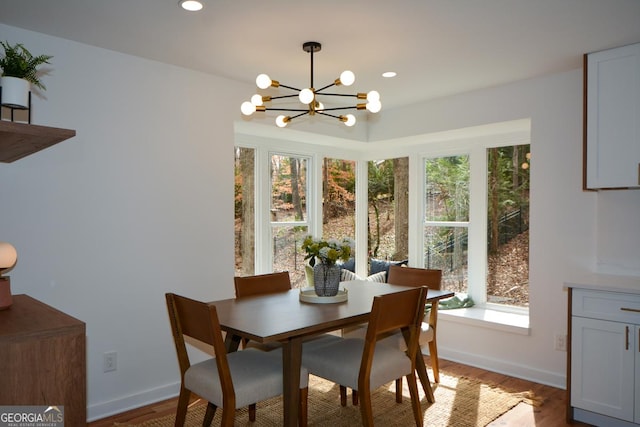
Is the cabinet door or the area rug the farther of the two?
the area rug

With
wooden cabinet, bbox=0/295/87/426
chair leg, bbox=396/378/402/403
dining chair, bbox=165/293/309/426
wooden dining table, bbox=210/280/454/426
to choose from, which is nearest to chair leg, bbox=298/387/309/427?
dining chair, bbox=165/293/309/426

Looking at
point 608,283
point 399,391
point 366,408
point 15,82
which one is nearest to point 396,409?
point 399,391

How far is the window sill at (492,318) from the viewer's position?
392 cm

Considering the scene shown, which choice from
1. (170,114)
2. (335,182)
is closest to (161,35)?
(170,114)

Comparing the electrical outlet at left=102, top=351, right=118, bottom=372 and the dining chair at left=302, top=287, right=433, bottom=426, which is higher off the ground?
the dining chair at left=302, top=287, right=433, bottom=426

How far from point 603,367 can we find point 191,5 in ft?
10.4

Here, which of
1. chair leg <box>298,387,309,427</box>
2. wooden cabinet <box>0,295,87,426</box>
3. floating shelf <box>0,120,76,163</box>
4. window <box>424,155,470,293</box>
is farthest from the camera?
window <box>424,155,470,293</box>

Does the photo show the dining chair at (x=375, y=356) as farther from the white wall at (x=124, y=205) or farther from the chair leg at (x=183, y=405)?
the white wall at (x=124, y=205)

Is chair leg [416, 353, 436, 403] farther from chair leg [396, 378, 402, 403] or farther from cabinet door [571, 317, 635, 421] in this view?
cabinet door [571, 317, 635, 421]

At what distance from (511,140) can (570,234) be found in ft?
4.04

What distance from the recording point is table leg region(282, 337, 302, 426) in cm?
233

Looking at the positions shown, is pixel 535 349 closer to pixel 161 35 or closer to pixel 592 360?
pixel 592 360

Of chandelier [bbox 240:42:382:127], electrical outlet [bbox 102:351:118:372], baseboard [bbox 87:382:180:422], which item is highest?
chandelier [bbox 240:42:382:127]

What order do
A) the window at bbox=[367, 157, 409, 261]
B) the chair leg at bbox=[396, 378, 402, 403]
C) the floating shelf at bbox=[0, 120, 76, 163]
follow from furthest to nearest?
the window at bbox=[367, 157, 409, 261], the chair leg at bbox=[396, 378, 402, 403], the floating shelf at bbox=[0, 120, 76, 163]
